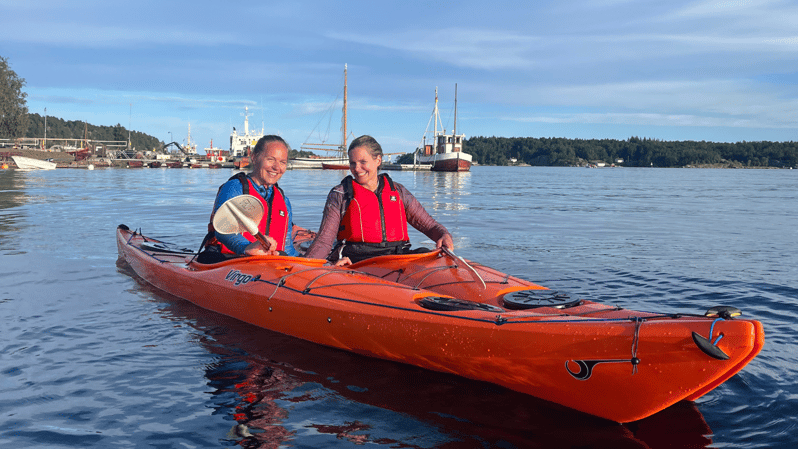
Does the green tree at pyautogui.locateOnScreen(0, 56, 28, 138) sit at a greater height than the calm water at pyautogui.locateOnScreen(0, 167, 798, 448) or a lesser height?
greater

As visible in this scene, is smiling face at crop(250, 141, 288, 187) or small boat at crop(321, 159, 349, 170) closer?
smiling face at crop(250, 141, 288, 187)

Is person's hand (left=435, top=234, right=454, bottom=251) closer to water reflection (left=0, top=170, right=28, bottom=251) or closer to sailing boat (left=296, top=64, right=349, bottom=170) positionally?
water reflection (left=0, top=170, right=28, bottom=251)

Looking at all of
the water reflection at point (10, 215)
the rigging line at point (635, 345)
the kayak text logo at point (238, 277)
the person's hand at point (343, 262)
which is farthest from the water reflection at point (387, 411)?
the water reflection at point (10, 215)

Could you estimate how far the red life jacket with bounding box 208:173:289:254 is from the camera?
5340 millimetres

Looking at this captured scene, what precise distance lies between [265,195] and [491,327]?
2.71 meters

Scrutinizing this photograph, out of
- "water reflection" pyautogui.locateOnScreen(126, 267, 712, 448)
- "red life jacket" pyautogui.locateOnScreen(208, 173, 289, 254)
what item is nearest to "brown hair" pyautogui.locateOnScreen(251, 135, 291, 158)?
"red life jacket" pyautogui.locateOnScreen(208, 173, 289, 254)

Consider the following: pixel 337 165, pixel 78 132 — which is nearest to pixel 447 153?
pixel 337 165

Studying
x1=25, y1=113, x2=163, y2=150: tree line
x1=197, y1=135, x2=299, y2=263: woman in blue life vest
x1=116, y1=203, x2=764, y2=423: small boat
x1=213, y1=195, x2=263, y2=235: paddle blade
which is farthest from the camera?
x1=25, y1=113, x2=163, y2=150: tree line

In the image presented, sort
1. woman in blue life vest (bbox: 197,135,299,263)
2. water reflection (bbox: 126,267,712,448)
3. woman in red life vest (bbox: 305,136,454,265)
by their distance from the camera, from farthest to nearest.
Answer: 1. woman in red life vest (bbox: 305,136,454,265)
2. woman in blue life vest (bbox: 197,135,299,263)
3. water reflection (bbox: 126,267,712,448)

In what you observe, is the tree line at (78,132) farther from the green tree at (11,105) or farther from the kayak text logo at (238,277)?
the kayak text logo at (238,277)

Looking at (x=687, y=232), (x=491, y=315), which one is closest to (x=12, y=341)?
(x=491, y=315)

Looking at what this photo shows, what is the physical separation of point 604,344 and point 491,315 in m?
0.78

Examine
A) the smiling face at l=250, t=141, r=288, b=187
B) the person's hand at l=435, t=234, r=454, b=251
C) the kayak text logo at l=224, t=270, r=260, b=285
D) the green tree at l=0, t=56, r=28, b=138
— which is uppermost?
the green tree at l=0, t=56, r=28, b=138

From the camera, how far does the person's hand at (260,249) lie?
548 centimetres
